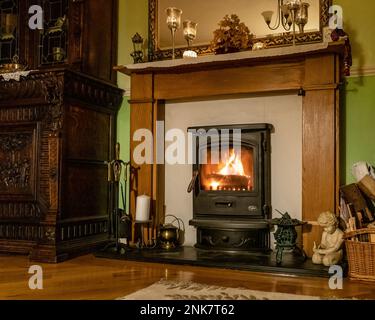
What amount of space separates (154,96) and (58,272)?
4.84 ft

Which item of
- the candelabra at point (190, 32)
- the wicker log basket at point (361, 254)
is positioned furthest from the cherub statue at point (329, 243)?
the candelabra at point (190, 32)

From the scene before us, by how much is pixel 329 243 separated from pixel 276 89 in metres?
1.09

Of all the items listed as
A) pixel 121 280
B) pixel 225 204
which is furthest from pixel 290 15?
pixel 121 280

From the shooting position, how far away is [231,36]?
3.18 metres

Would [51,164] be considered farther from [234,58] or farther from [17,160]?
[234,58]

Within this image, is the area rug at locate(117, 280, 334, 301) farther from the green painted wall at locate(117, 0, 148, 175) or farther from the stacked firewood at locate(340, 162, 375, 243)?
the green painted wall at locate(117, 0, 148, 175)

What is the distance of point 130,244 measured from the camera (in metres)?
3.38

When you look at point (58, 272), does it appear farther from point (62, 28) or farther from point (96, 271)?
point (62, 28)

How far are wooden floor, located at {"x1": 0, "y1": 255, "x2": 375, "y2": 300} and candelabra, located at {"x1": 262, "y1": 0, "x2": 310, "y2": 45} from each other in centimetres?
167

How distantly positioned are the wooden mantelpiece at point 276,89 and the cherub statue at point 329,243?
0.59 feet

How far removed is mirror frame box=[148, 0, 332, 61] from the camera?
3.13 meters

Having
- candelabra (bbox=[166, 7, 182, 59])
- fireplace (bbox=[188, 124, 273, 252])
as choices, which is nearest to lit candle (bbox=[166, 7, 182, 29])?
candelabra (bbox=[166, 7, 182, 59])

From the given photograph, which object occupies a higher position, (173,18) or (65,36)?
(173,18)
